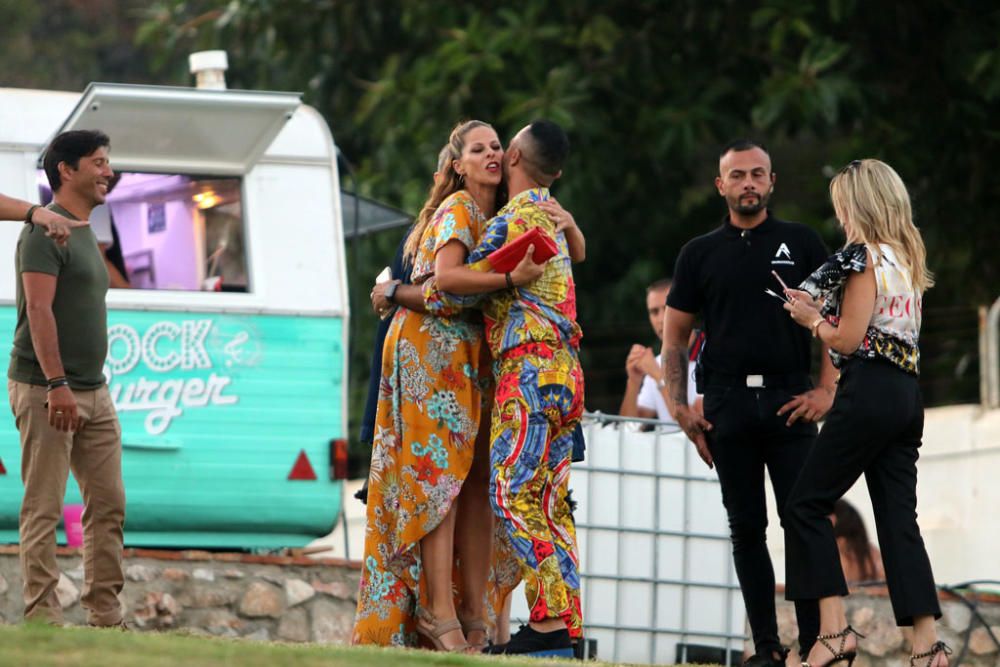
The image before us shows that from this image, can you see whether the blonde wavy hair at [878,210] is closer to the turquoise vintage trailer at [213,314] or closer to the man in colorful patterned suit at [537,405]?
the man in colorful patterned suit at [537,405]

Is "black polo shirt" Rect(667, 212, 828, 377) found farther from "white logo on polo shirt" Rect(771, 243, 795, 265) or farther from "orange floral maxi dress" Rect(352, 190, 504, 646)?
"orange floral maxi dress" Rect(352, 190, 504, 646)

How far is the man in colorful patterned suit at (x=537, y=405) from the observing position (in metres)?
6.91

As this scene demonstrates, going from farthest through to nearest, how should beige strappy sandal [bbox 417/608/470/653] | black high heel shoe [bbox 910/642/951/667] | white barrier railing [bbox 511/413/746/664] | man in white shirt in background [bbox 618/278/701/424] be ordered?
man in white shirt in background [bbox 618/278/701/424] < white barrier railing [bbox 511/413/746/664] < beige strappy sandal [bbox 417/608/470/653] < black high heel shoe [bbox 910/642/951/667]

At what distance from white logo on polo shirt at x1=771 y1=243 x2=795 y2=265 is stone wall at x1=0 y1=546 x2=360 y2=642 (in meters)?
3.70

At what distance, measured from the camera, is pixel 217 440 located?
33.0 feet

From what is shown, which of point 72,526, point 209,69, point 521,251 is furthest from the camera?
point 209,69

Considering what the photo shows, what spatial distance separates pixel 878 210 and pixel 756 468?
111cm

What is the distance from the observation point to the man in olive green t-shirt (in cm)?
732

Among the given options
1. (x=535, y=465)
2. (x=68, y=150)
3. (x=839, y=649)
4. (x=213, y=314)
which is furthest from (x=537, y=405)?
A: (x=213, y=314)

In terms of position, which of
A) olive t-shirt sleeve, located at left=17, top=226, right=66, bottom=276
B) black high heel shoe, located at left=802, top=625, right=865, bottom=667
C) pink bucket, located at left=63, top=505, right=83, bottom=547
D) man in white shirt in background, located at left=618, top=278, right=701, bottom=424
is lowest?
black high heel shoe, located at left=802, top=625, right=865, bottom=667

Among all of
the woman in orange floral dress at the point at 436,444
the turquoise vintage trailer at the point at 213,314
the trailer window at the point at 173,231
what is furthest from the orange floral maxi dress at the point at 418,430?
the trailer window at the point at 173,231

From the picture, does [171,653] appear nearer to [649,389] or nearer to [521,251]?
[521,251]

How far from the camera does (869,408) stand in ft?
22.0

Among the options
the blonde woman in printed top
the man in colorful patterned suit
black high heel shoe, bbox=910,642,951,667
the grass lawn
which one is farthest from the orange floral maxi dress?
black high heel shoe, bbox=910,642,951,667
